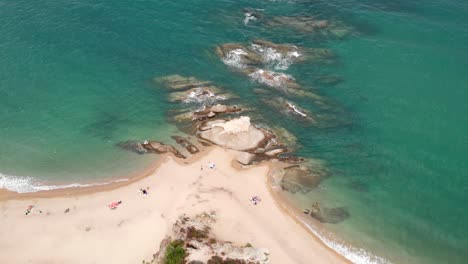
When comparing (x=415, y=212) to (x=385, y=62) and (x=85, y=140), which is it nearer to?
(x=385, y=62)

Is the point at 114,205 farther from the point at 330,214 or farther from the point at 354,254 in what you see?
the point at 354,254

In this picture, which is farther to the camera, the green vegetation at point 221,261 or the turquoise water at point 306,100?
the turquoise water at point 306,100

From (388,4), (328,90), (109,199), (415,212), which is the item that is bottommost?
(109,199)

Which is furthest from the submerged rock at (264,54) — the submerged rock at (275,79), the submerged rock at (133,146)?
the submerged rock at (133,146)

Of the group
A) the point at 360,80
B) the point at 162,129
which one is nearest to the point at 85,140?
the point at 162,129

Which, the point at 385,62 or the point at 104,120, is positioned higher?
the point at 385,62

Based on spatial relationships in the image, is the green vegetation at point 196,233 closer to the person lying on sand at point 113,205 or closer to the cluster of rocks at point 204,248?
the cluster of rocks at point 204,248

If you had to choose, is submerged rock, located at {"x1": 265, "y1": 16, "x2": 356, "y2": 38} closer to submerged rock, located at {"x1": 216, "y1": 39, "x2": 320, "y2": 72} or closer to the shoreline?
submerged rock, located at {"x1": 216, "y1": 39, "x2": 320, "y2": 72}
